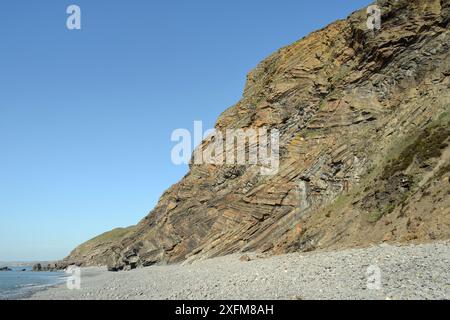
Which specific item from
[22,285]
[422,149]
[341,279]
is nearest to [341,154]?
[422,149]

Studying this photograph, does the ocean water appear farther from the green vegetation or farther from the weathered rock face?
the green vegetation

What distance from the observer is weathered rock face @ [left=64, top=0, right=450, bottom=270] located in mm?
29391

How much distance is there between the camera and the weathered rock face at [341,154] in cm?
2939

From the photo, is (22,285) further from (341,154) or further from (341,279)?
(341,279)

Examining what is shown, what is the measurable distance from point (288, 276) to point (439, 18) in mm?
28887

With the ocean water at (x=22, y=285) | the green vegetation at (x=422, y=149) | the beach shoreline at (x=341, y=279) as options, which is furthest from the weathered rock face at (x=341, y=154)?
the ocean water at (x=22, y=285)

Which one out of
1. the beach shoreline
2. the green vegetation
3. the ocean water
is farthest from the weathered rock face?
the ocean water

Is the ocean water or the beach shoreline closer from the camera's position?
the beach shoreline

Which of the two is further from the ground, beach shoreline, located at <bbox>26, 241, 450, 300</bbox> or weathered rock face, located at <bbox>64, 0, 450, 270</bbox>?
weathered rock face, located at <bbox>64, 0, 450, 270</bbox>

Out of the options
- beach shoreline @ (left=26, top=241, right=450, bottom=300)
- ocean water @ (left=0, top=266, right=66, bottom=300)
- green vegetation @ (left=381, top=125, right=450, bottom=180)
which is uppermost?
green vegetation @ (left=381, top=125, right=450, bottom=180)

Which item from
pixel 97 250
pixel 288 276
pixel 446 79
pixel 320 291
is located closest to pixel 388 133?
pixel 446 79

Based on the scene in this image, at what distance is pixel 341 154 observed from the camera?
3822 cm

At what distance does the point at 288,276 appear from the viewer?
72.4 ft

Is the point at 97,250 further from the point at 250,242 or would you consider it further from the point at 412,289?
the point at 412,289
